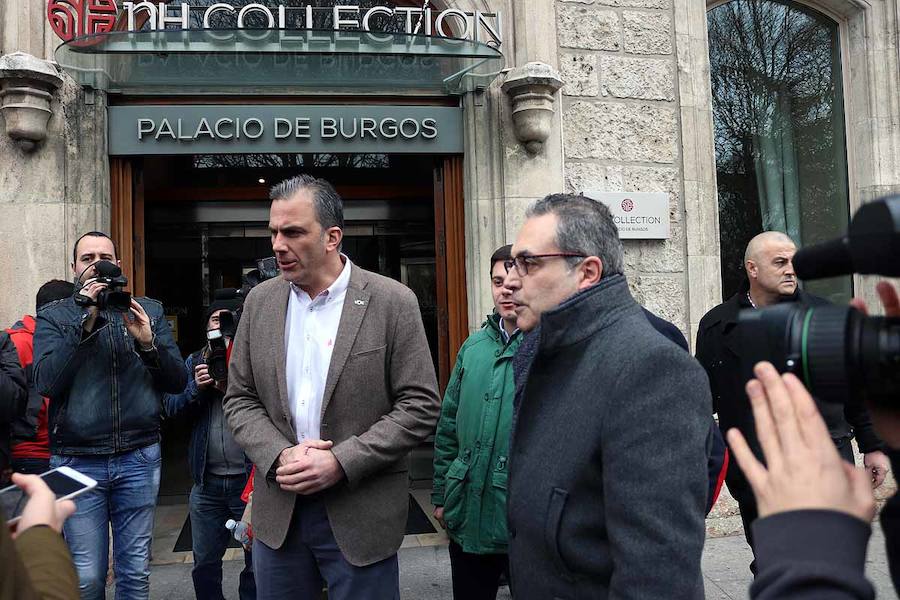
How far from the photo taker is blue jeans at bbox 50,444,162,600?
3416mm

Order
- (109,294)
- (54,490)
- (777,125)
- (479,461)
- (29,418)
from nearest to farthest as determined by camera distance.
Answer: (54,490) < (479,461) < (109,294) < (29,418) < (777,125)

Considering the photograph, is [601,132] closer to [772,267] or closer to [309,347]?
[772,267]

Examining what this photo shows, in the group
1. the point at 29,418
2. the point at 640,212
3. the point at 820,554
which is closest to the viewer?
the point at 820,554

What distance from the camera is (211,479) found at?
4070 millimetres

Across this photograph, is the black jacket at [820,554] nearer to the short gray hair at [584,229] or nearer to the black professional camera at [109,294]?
the short gray hair at [584,229]

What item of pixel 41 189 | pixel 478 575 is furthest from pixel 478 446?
pixel 41 189

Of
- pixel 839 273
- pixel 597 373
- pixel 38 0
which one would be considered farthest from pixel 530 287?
pixel 38 0

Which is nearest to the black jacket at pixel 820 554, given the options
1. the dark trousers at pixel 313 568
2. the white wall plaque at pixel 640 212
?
the dark trousers at pixel 313 568

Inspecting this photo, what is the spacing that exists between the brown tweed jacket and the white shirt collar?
0.10ft

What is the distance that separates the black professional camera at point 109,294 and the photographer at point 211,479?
699 millimetres

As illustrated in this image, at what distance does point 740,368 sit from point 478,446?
4.83ft

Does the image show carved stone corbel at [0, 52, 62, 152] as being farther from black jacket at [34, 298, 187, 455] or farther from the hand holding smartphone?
the hand holding smartphone

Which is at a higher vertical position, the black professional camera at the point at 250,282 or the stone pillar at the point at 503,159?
the stone pillar at the point at 503,159

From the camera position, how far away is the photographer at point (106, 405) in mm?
3348
